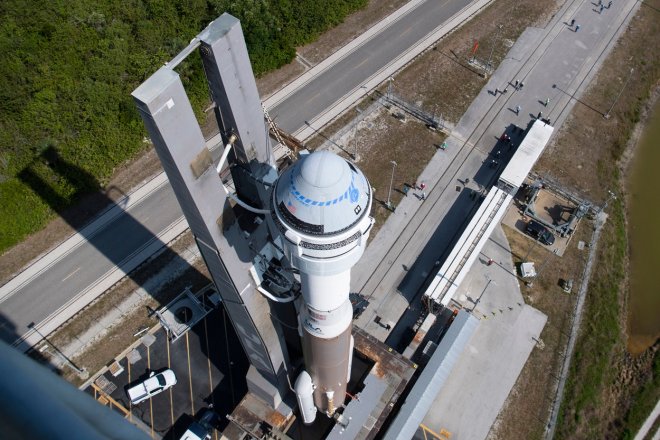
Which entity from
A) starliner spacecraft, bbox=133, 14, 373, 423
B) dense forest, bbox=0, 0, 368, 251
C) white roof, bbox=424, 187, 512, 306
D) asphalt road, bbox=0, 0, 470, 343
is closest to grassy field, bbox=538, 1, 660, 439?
white roof, bbox=424, 187, 512, 306

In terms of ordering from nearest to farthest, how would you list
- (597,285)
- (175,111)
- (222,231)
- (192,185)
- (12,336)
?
(175,111) < (192,185) < (222,231) < (12,336) < (597,285)

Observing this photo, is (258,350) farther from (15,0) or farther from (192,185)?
(15,0)

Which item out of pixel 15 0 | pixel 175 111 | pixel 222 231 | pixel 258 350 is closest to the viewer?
pixel 175 111

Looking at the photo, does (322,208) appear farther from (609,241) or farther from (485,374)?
(609,241)

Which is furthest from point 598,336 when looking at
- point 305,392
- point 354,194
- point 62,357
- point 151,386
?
point 62,357

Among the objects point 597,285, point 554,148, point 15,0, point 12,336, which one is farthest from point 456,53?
point 12,336

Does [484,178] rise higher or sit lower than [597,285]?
higher

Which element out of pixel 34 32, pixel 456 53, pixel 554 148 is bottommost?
pixel 34 32
